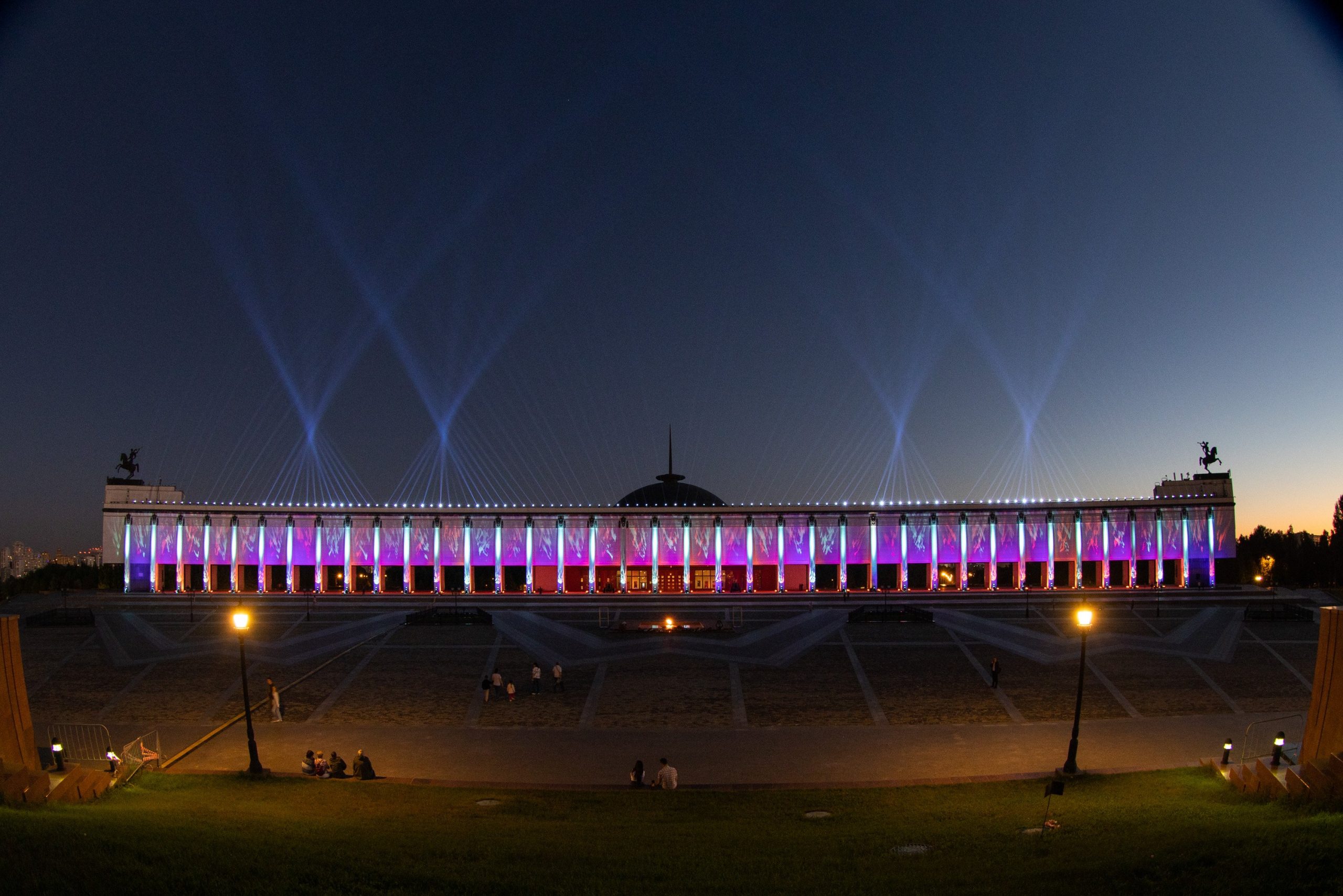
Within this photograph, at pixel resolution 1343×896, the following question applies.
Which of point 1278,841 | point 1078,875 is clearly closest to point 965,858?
point 1078,875

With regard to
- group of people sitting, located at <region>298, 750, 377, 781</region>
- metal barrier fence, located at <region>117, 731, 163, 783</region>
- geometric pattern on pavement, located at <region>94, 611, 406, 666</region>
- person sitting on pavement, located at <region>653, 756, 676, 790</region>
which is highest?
geometric pattern on pavement, located at <region>94, 611, 406, 666</region>

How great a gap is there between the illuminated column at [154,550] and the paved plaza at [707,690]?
87.0 feet

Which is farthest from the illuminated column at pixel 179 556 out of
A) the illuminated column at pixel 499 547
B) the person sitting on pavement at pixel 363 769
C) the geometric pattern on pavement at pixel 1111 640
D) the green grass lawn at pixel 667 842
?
the geometric pattern on pavement at pixel 1111 640

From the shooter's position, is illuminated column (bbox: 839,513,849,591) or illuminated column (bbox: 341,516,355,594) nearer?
illuminated column (bbox: 839,513,849,591)

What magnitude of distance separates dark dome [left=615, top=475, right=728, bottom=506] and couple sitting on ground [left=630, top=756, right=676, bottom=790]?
70252 millimetres

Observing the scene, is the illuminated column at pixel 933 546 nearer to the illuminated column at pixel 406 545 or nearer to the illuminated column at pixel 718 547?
the illuminated column at pixel 718 547

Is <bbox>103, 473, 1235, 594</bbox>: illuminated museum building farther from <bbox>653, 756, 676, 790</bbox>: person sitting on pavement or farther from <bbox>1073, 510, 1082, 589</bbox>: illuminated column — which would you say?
<bbox>653, 756, 676, 790</bbox>: person sitting on pavement

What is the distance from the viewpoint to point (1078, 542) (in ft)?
245

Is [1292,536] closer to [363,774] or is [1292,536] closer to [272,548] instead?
[272,548]

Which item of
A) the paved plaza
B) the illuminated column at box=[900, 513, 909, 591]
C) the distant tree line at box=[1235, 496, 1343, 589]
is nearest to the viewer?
the paved plaza

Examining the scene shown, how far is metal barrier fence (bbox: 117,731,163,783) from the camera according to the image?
21.4 meters

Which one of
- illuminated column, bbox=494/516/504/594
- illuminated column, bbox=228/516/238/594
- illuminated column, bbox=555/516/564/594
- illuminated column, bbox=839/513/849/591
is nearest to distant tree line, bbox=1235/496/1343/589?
illuminated column, bbox=839/513/849/591

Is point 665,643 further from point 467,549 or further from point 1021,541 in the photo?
point 1021,541

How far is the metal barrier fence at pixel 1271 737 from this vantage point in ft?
73.2
